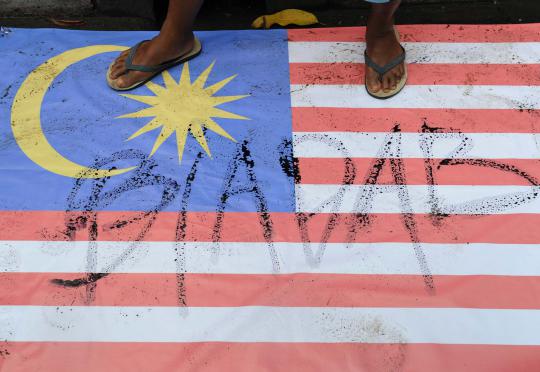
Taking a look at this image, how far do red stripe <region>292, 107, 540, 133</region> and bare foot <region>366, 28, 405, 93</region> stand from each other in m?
0.10

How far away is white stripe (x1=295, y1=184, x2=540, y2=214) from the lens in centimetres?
153

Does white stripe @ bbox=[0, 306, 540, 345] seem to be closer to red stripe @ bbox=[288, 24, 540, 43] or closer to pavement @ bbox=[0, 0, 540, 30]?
red stripe @ bbox=[288, 24, 540, 43]

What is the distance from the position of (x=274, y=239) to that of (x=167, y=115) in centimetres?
61

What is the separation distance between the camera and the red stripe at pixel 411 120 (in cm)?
170

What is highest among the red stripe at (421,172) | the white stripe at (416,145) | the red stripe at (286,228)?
the white stripe at (416,145)

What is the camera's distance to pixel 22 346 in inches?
50.7

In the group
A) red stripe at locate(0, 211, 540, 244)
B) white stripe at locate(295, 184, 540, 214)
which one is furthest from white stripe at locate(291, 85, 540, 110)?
red stripe at locate(0, 211, 540, 244)

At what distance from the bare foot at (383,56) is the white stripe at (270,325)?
828 mm

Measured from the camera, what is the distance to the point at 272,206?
154 centimetres

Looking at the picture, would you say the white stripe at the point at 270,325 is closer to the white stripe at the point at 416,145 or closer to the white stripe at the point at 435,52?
the white stripe at the point at 416,145

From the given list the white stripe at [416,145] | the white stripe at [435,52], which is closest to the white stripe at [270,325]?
the white stripe at [416,145]

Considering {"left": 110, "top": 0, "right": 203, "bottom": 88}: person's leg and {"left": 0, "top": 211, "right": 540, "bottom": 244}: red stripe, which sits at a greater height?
{"left": 110, "top": 0, "right": 203, "bottom": 88}: person's leg

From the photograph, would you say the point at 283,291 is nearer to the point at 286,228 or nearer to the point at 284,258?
the point at 284,258

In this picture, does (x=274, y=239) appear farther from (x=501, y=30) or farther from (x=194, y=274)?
(x=501, y=30)
